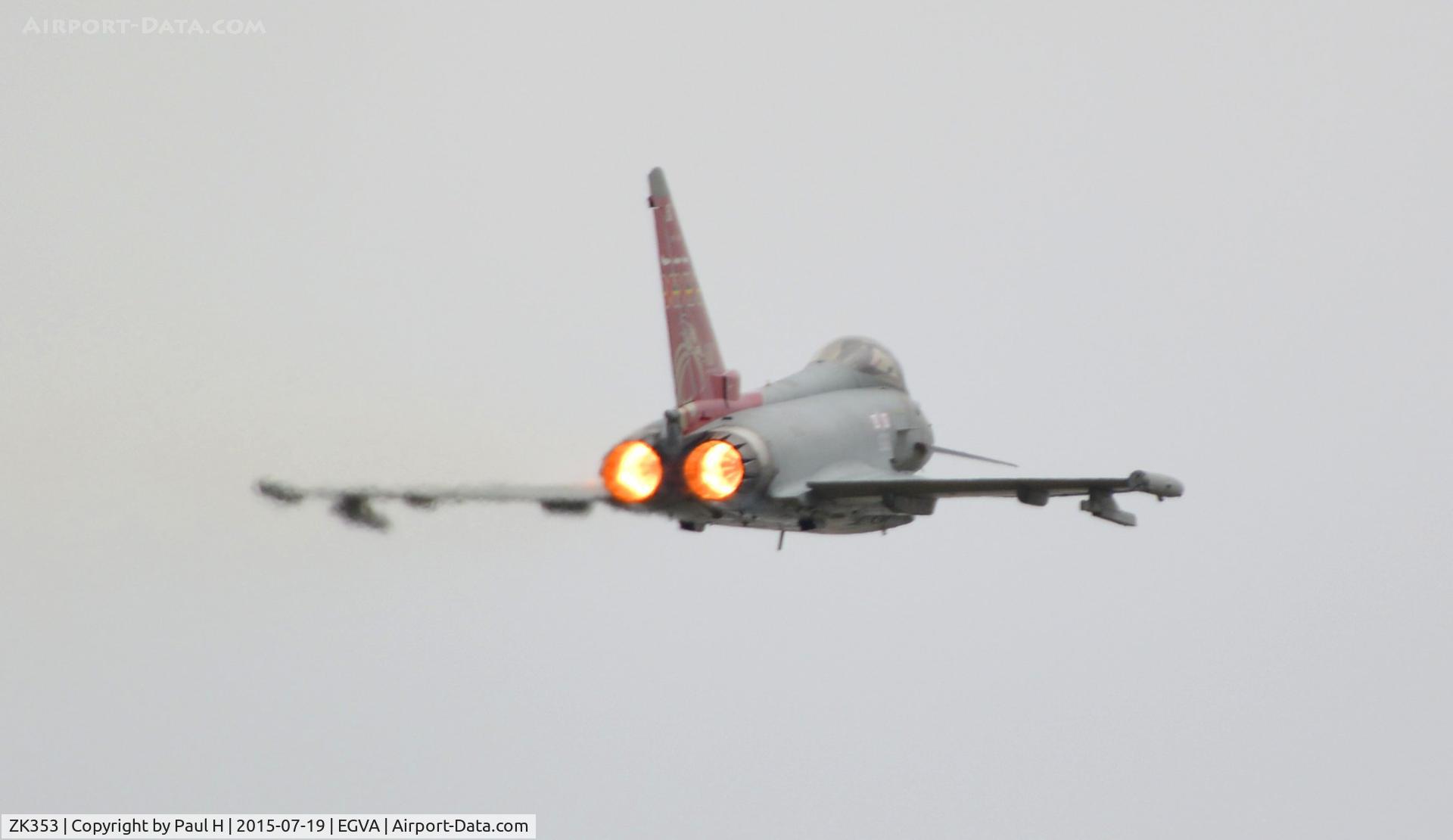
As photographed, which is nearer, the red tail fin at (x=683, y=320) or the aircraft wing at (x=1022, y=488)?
the aircraft wing at (x=1022, y=488)

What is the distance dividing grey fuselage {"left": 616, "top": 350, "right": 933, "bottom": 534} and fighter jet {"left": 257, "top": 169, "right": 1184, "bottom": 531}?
0.10ft

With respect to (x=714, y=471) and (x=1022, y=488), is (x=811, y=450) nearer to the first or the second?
(x=714, y=471)

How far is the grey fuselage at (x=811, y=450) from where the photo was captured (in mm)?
36625

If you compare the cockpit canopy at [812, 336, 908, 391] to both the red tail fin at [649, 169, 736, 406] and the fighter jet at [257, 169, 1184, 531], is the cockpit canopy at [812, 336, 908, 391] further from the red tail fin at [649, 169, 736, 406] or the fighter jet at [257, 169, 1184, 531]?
the red tail fin at [649, 169, 736, 406]

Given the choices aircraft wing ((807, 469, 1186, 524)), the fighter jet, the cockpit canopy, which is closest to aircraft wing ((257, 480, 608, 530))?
the fighter jet

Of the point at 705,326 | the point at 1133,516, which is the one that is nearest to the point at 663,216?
the point at 705,326

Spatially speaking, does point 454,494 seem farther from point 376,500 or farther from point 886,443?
point 886,443

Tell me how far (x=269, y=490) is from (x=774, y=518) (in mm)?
7177

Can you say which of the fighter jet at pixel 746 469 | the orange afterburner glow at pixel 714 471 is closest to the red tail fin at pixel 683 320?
the fighter jet at pixel 746 469

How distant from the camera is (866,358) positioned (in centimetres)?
4269

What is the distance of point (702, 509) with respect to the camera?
36.8 meters

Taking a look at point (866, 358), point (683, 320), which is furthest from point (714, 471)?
point (866, 358)

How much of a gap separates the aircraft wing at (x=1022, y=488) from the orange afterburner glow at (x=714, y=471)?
144 centimetres

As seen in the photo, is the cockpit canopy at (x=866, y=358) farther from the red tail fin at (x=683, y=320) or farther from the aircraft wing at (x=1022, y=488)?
the aircraft wing at (x=1022, y=488)
